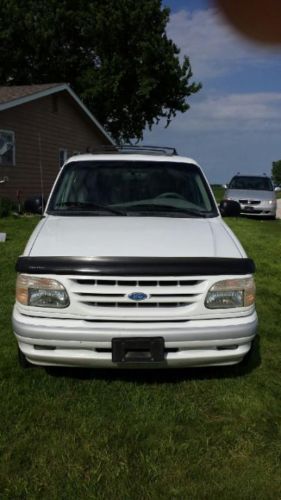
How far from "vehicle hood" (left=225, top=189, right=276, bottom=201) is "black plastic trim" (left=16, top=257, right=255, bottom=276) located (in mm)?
14716

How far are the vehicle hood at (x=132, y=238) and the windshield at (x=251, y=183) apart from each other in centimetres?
1525

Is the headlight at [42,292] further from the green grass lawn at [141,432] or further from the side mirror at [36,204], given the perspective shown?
the side mirror at [36,204]

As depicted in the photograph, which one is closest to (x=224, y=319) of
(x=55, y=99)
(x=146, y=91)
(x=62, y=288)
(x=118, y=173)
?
(x=62, y=288)

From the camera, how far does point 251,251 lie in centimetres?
1078

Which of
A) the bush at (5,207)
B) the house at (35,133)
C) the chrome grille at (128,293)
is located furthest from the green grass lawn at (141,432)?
the house at (35,133)

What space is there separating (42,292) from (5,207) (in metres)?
12.7

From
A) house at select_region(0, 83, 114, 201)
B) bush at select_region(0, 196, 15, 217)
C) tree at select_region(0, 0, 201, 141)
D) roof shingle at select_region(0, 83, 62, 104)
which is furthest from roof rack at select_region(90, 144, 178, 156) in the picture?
tree at select_region(0, 0, 201, 141)

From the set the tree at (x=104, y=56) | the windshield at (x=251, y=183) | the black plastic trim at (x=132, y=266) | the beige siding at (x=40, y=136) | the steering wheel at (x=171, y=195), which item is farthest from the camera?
the tree at (x=104, y=56)

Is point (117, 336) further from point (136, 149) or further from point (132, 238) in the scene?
point (136, 149)

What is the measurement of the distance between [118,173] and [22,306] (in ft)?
6.83

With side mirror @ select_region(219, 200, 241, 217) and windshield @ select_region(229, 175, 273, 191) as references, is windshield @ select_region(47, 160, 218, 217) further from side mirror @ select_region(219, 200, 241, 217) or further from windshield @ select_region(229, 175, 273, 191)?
windshield @ select_region(229, 175, 273, 191)

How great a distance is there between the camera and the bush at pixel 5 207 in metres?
15.5

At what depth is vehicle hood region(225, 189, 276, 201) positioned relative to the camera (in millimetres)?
18062

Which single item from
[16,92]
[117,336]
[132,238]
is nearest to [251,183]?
[16,92]
